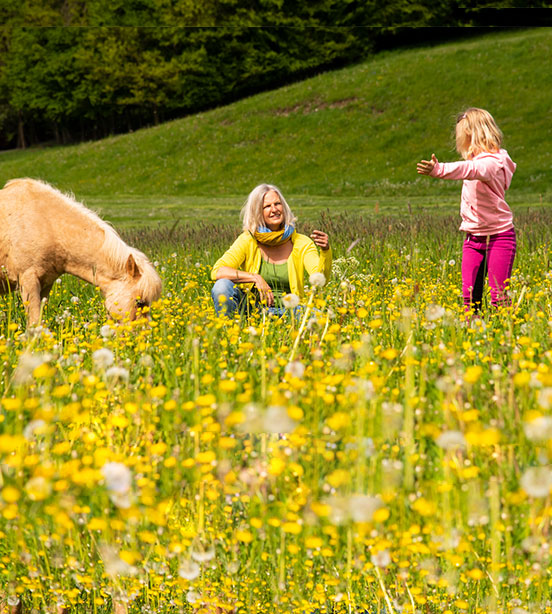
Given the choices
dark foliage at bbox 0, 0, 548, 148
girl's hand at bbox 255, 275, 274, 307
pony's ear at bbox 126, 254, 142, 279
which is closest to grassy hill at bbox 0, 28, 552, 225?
dark foliage at bbox 0, 0, 548, 148

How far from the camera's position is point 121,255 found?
22.6 ft

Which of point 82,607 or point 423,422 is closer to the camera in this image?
point 423,422

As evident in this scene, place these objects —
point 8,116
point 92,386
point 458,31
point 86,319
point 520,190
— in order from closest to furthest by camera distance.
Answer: point 92,386 < point 86,319 < point 520,190 < point 458,31 < point 8,116

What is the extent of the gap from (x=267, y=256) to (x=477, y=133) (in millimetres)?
2521

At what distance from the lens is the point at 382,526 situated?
2.52 meters

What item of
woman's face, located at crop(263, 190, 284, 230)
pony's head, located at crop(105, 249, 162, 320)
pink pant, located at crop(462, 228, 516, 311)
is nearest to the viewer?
pony's head, located at crop(105, 249, 162, 320)

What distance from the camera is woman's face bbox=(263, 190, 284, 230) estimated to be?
6.89 meters

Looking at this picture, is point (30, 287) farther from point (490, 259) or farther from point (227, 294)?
point (490, 259)

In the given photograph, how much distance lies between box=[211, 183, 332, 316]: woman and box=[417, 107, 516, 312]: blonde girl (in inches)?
67.0

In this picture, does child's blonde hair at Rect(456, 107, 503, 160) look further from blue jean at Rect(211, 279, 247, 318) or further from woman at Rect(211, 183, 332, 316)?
blue jean at Rect(211, 279, 247, 318)

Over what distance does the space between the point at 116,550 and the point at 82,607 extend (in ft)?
3.25

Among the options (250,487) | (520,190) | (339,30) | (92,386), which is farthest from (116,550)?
(339,30)

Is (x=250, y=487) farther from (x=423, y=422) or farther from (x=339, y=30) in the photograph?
(x=339, y=30)

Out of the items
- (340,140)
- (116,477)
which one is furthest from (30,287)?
(340,140)
